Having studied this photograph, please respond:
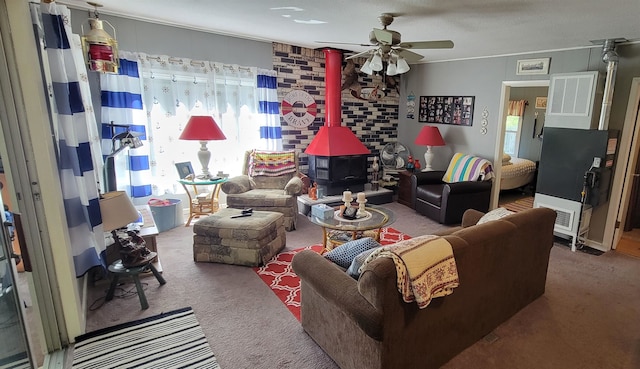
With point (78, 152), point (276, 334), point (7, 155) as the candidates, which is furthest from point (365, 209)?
point (7, 155)

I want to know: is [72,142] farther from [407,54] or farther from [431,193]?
[431,193]

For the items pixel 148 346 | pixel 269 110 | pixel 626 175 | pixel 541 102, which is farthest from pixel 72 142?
pixel 541 102

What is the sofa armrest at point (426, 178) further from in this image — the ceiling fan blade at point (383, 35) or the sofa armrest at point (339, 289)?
the sofa armrest at point (339, 289)

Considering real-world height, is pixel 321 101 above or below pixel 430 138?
above

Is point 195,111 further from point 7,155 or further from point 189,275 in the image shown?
point 7,155

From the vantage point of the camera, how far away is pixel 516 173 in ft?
19.3

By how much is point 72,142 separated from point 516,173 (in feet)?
20.3

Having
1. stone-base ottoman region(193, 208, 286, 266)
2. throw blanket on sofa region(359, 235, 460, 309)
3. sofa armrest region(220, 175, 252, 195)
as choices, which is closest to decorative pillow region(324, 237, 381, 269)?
throw blanket on sofa region(359, 235, 460, 309)

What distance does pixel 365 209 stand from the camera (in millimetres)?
3607

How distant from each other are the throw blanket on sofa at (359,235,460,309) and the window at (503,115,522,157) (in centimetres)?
631

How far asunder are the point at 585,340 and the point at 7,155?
3790 millimetres

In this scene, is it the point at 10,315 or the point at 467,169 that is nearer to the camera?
the point at 10,315

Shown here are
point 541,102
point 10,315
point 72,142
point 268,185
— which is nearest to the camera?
point 10,315

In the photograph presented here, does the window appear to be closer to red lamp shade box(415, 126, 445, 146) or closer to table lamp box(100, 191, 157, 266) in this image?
red lamp shade box(415, 126, 445, 146)
